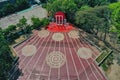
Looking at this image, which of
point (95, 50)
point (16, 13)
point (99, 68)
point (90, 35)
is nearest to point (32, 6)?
point (16, 13)

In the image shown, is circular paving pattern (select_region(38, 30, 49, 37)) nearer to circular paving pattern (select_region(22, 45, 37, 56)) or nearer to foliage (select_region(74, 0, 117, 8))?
circular paving pattern (select_region(22, 45, 37, 56))

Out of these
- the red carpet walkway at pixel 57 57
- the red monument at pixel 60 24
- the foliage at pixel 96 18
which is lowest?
the red carpet walkway at pixel 57 57

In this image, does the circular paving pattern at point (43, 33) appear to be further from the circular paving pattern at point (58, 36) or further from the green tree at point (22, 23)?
the green tree at point (22, 23)

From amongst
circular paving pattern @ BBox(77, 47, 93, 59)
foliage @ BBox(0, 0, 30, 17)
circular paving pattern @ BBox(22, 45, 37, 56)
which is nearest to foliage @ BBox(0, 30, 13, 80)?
circular paving pattern @ BBox(22, 45, 37, 56)

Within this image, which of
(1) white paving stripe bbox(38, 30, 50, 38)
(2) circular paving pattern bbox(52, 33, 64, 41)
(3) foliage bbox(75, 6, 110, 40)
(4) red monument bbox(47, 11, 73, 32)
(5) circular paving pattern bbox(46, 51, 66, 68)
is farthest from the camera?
(4) red monument bbox(47, 11, 73, 32)

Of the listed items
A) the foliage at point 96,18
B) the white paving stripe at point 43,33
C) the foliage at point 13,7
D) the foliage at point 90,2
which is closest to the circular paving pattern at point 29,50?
the white paving stripe at point 43,33

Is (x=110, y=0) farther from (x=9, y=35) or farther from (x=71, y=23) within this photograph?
(x=9, y=35)
